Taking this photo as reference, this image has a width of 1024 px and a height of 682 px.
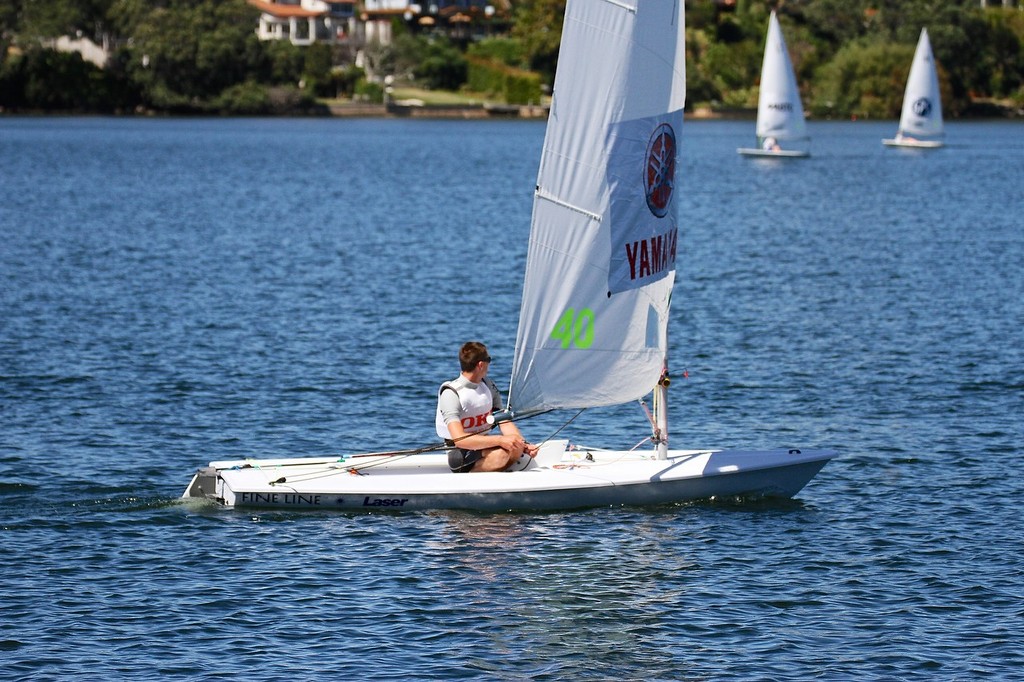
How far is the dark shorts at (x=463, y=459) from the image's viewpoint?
21797 millimetres

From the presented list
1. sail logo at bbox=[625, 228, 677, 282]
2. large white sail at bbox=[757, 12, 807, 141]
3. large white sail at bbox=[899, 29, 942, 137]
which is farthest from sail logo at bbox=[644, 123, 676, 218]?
large white sail at bbox=[899, 29, 942, 137]

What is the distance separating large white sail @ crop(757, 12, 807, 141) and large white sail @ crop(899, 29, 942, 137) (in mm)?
10368

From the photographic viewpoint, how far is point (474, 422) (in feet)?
71.0

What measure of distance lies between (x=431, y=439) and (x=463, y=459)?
5734 mm

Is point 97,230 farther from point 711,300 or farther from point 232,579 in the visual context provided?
point 232,579

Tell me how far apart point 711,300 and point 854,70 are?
154 m

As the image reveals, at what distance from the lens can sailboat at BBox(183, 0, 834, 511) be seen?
A: 21.4 metres

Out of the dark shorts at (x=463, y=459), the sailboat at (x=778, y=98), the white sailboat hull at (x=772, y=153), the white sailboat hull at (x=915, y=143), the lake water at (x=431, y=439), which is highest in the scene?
the sailboat at (x=778, y=98)

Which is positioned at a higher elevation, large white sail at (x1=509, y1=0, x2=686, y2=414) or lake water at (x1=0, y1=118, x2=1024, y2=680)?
large white sail at (x1=509, y1=0, x2=686, y2=414)

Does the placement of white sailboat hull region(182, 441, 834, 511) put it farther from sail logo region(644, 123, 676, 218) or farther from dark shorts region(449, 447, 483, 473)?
sail logo region(644, 123, 676, 218)

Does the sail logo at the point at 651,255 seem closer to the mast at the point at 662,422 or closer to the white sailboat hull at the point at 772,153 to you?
the mast at the point at 662,422

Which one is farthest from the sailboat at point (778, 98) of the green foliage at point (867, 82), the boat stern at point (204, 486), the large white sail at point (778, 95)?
the green foliage at point (867, 82)

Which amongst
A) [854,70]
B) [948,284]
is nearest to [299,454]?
[948,284]

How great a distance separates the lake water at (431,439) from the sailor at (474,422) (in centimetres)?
85
